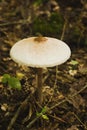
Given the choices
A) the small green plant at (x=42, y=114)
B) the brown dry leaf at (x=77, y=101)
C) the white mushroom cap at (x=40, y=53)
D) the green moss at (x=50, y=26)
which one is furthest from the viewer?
the green moss at (x=50, y=26)

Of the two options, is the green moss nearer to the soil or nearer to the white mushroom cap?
the soil

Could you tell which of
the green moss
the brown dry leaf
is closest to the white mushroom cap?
the brown dry leaf

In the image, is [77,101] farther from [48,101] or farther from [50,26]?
[50,26]

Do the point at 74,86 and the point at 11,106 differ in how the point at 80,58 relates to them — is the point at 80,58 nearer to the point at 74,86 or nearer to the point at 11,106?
the point at 74,86

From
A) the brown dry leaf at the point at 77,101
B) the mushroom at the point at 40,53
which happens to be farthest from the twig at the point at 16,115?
the mushroom at the point at 40,53

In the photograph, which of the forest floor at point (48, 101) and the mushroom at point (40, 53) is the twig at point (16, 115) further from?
the mushroom at point (40, 53)

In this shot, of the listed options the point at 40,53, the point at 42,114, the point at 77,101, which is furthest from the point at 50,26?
the point at 40,53

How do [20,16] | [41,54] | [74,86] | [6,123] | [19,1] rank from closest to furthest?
[41,54], [6,123], [74,86], [20,16], [19,1]

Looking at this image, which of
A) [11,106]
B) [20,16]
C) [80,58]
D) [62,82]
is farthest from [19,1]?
[11,106]

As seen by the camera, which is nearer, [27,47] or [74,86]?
[27,47]
